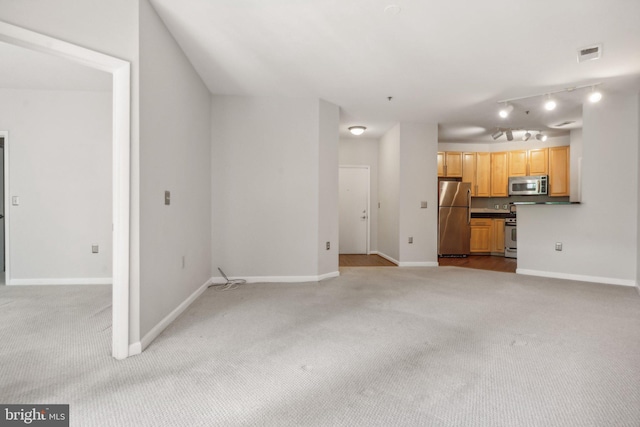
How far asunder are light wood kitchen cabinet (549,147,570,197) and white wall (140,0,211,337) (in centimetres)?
661

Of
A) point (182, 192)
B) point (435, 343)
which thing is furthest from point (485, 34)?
point (182, 192)

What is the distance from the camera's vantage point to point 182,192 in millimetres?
3201

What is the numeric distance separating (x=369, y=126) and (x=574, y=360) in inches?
185

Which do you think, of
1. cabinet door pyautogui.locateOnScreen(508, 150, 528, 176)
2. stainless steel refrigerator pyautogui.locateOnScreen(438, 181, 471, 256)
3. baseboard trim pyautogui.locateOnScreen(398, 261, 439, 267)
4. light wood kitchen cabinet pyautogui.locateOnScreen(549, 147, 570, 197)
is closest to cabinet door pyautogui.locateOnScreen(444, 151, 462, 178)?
stainless steel refrigerator pyautogui.locateOnScreen(438, 181, 471, 256)

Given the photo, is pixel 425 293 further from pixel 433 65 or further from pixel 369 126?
pixel 369 126

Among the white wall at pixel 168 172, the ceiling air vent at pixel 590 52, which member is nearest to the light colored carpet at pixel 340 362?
the white wall at pixel 168 172

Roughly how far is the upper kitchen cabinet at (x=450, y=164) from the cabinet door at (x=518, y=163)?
3.37 ft

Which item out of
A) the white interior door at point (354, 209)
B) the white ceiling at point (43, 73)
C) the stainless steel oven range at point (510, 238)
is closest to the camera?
the white ceiling at point (43, 73)

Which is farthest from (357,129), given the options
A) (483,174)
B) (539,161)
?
(539,161)

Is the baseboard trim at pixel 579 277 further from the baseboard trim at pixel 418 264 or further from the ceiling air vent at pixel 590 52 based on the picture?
the ceiling air vent at pixel 590 52

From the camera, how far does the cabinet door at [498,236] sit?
7023 millimetres

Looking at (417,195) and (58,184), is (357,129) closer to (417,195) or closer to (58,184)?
(417,195)

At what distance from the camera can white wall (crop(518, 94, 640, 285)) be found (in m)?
4.20

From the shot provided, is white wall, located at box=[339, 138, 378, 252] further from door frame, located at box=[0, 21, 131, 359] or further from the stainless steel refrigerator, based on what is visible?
door frame, located at box=[0, 21, 131, 359]
